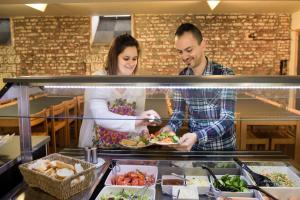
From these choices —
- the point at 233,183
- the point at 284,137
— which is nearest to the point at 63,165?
the point at 233,183

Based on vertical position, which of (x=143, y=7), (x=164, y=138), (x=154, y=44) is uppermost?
(x=143, y=7)

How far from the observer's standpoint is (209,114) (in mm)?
2096

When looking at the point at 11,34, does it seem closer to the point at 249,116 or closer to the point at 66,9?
the point at 66,9

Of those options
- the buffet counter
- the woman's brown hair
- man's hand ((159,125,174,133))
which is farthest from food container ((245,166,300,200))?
the woman's brown hair

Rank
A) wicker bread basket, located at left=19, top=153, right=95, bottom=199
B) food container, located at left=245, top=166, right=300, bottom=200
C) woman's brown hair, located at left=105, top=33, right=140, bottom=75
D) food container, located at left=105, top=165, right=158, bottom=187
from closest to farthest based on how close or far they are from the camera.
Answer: wicker bread basket, located at left=19, top=153, right=95, bottom=199, food container, located at left=245, top=166, right=300, bottom=200, food container, located at left=105, top=165, right=158, bottom=187, woman's brown hair, located at left=105, top=33, right=140, bottom=75

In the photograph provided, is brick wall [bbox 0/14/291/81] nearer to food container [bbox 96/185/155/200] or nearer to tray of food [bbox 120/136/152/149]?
tray of food [bbox 120/136/152/149]

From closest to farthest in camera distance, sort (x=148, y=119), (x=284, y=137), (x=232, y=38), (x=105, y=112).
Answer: (x=148, y=119)
(x=105, y=112)
(x=284, y=137)
(x=232, y=38)

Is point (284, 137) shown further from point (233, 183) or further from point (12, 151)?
point (12, 151)

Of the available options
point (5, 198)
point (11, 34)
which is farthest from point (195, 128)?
point (11, 34)

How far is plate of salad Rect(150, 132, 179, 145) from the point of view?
1.76 metres

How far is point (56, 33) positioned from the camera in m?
7.05

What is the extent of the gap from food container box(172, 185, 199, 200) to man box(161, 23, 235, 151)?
356 mm

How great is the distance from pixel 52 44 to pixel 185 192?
642 centimetres

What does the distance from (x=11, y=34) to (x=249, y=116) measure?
6.89 meters
